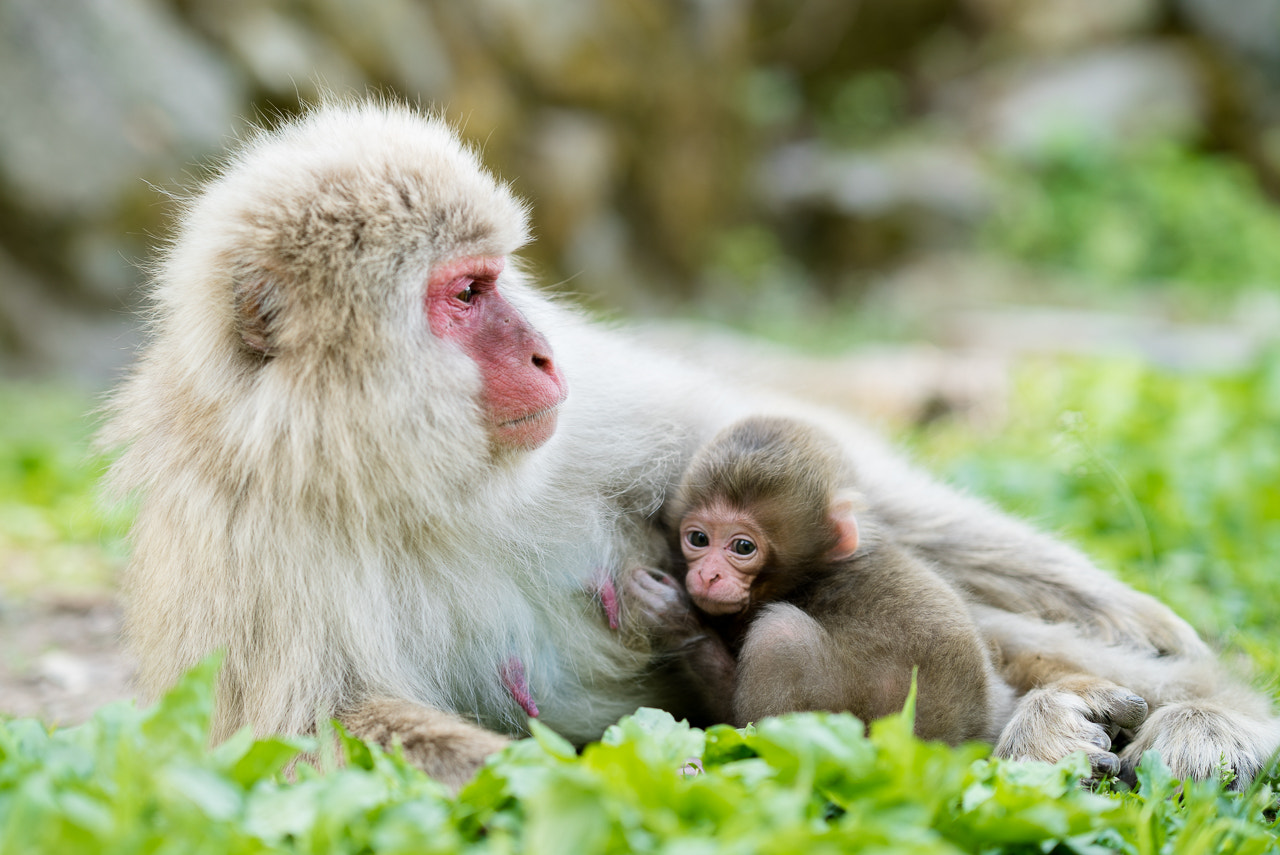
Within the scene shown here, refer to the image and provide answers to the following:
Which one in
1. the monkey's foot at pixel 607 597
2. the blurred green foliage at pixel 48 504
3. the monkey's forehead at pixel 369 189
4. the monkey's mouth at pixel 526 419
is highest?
the monkey's forehead at pixel 369 189

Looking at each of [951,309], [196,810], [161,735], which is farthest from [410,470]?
[951,309]

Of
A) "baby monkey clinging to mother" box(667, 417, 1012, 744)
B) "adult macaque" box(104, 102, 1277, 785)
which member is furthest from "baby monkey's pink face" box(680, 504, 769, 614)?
"adult macaque" box(104, 102, 1277, 785)

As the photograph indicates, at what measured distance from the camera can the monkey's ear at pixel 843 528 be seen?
2.88 metres

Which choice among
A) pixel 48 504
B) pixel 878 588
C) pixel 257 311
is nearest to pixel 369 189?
pixel 257 311

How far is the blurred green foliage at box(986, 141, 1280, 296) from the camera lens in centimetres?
1365

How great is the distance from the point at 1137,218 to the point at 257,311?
1408 centimetres

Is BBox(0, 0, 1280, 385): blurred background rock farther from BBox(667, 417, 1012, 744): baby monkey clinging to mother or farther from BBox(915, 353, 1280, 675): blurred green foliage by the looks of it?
BBox(667, 417, 1012, 744): baby monkey clinging to mother

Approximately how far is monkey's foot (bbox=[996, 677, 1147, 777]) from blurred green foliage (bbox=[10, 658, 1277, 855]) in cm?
46

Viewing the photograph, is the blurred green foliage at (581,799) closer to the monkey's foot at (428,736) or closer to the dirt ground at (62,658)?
the monkey's foot at (428,736)

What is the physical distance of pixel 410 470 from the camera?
2457mm

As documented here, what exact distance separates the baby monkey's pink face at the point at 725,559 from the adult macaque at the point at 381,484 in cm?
28

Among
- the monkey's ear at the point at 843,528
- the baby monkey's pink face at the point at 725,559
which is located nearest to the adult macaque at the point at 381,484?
the baby monkey's pink face at the point at 725,559

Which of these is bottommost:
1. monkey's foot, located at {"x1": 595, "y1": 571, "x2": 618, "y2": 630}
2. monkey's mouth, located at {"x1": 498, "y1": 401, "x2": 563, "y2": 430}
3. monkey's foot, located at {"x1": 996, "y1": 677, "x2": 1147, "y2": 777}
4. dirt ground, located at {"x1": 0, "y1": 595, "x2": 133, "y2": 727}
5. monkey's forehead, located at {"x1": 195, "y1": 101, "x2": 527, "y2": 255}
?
dirt ground, located at {"x1": 0, "y1": 595, "x2": 133, "y2": 727}

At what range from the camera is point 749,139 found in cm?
1459
